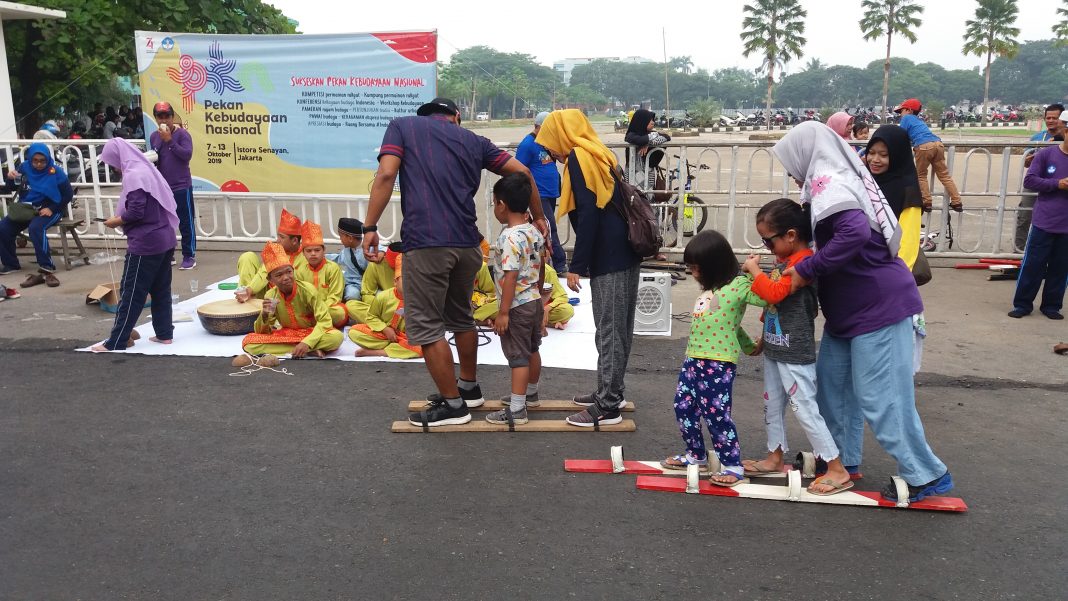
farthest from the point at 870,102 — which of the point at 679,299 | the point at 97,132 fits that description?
the point at 679,299

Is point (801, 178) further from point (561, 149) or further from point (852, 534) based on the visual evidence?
point (852, 534)

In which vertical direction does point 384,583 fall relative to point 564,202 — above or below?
below

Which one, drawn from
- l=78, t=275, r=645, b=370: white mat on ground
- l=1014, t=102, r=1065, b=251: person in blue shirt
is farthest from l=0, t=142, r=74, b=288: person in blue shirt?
l=1014, t=102, r=1065, b=251: person in blue shirt

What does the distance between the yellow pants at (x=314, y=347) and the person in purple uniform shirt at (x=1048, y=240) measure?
567cm

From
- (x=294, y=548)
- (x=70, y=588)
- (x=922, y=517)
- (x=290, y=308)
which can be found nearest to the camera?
(x=70, y=588)

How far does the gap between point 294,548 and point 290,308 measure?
10.6 ft

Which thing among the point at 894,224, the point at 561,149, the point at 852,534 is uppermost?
the point at 561,149

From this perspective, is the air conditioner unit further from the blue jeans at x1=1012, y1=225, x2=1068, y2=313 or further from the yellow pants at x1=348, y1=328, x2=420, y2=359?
the blue jeans at x1=1012, y1=225, x2=1068, y2=313

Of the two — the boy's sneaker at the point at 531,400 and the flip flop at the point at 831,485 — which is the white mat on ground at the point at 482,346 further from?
the flip flop at the point at 831,485

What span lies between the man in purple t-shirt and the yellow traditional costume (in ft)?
7.19

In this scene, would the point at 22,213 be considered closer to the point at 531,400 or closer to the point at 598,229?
the point at 531,400

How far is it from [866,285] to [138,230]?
16.6ft

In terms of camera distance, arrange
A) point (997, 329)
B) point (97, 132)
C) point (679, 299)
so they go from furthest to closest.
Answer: point (97, 132)
point (679, 299)
point (997, 329)

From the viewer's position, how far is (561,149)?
4.57 meters
